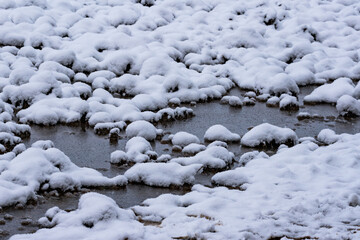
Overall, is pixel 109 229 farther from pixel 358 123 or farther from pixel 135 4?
pixel 135 4

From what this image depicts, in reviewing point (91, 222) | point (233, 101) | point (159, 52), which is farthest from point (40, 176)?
point (159, 52)

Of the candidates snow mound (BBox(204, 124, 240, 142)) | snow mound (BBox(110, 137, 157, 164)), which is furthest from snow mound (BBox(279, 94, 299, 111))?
snow mound (BBox(110, 137, 157, 164))

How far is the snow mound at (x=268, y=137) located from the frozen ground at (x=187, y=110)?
0.6 inches

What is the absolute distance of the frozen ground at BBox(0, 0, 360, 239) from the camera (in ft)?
12.7

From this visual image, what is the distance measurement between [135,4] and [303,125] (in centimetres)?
551

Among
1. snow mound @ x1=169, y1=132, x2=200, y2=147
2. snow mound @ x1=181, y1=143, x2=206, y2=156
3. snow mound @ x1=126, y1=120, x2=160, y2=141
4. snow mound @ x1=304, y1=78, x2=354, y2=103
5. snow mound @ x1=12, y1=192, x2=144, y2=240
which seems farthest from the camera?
snow mound @ x1=304, y1=78, x2=354, y2=103

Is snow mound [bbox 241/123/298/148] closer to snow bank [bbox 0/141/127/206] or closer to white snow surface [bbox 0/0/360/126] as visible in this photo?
white snow surface [bbox 0/0/360/126]

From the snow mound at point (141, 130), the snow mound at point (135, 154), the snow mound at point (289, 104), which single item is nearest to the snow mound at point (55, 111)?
the snow mound at point (141, 130)

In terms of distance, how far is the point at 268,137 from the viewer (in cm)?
549

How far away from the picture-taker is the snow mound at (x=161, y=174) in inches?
177

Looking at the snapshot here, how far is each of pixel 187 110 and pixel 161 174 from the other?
1978 mm

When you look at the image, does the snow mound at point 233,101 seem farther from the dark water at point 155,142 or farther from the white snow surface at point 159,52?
the white snow surface at point 159,52

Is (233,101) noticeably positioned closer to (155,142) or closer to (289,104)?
(289,104)

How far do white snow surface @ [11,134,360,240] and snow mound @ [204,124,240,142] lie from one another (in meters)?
0.68
